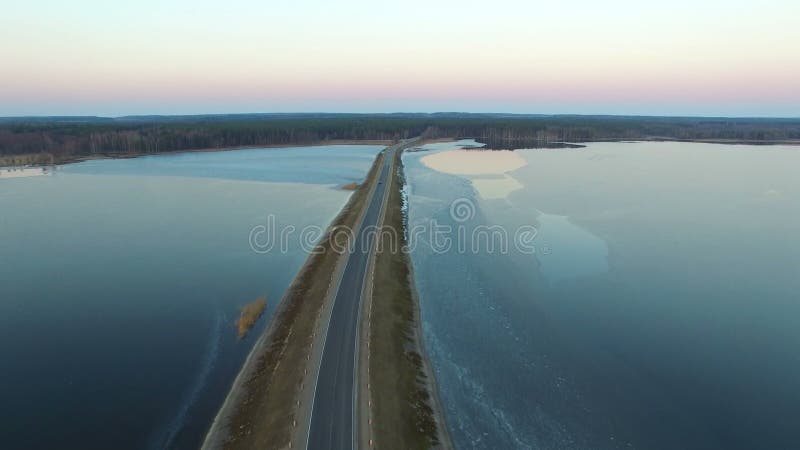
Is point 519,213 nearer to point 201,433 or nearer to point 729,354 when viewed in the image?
point 729,354

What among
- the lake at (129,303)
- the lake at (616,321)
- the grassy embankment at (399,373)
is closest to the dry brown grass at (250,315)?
the lake at (129,303)

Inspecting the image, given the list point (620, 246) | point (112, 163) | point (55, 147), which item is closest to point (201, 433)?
point (620, 246)

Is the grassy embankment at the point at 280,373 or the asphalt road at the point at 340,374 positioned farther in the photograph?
the grassy embankment at the point at 280,373

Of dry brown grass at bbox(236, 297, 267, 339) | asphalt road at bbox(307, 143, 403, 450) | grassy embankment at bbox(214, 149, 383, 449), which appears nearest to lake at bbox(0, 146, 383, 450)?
dry brown grass at bbox(236, 297, 267, 339)

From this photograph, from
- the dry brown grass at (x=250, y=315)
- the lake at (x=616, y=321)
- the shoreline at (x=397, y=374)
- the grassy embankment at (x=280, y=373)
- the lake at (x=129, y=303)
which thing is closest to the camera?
the grassy embankment at (x=280, y=373)

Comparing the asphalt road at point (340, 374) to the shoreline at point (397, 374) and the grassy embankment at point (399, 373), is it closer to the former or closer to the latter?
the shoreline at point (397, 374)

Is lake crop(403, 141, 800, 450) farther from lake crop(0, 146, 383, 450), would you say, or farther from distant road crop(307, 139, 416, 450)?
lake crop(0, 146, 383, 450)

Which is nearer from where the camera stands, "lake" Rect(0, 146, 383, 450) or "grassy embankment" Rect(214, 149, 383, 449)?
"grassy embankment" Rect(214, 149, 383, 449)

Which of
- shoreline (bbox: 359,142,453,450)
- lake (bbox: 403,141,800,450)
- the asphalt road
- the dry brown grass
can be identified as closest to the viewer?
the asphalt road
